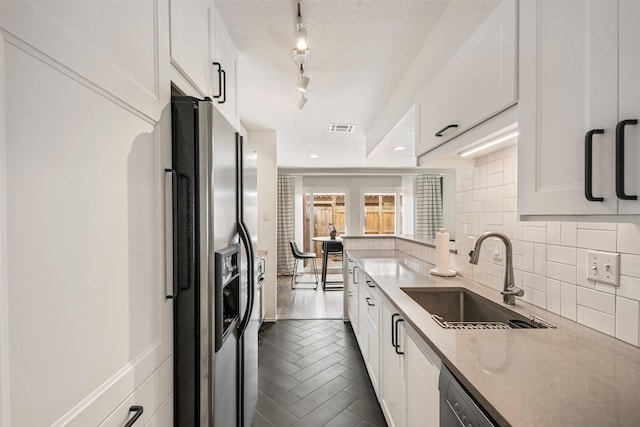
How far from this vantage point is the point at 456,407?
85 cm

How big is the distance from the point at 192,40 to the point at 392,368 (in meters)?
1.84

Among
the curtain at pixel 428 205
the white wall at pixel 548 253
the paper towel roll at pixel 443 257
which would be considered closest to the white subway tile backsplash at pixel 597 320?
the white wall at pixel 548 253

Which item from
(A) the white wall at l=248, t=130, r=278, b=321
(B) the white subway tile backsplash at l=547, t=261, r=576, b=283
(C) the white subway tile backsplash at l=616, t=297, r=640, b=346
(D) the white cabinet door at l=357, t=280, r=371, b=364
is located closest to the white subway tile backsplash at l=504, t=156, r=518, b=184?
(B) the white subway tile backsplash at l=547, t=261, r=576, b=283

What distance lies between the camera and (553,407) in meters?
0.67

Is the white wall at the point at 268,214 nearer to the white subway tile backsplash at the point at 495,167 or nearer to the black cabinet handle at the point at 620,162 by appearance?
the white subway tile backsplash at the point at 495,167

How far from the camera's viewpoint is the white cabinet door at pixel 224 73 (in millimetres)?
1642

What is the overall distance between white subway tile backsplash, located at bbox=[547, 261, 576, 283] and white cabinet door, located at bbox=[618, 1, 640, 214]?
65cm

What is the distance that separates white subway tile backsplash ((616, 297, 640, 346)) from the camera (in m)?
0.95

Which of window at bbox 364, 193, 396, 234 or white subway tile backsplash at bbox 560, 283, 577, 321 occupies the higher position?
window at bbox 364, 193, 396, 234

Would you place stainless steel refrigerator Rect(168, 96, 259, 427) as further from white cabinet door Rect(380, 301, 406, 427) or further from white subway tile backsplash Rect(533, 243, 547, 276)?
white subway tile backsplash Rect(533, 243, 547, 276)

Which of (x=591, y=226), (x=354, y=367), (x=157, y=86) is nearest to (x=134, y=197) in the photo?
(x=157, y=86)

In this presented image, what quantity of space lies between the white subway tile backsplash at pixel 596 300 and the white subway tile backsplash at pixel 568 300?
0.03 metres

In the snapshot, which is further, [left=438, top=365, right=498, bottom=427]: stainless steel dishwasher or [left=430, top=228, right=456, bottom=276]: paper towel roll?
[left=430, top=228, right=456, bottom=276]: paper towel roll

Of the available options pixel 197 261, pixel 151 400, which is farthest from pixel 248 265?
pixel 151 400
